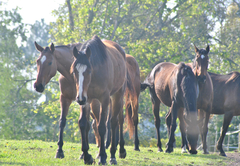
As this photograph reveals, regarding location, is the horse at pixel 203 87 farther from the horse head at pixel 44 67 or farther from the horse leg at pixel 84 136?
the horse head at pixel 44 67

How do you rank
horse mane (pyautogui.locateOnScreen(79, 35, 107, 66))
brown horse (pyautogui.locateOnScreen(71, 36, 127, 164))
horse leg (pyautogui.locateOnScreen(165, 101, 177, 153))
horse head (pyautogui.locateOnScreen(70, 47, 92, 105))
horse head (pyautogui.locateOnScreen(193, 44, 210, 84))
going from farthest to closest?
horse leg (pyautogui.locateOnScreen(165, 101, 177, 153))
horse head (pyautogui.locateOnScreen(193, 44, 210, 84))
horse mane (pyautogui.locateOnScreen(79, 35, 107, 66))
brown horse (pyautogui.locateOnScreen(71, 36, 127, 164))
horse head (pyautogui.locateOnScreen(70, 47, 92, 105))

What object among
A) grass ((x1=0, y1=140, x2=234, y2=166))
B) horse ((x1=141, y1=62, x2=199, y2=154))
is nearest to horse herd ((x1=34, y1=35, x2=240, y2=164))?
horse ((x1=141, y1=62, x2=199, y2=154))

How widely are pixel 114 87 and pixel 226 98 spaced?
484 cm

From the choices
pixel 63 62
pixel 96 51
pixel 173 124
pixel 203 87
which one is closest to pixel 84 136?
pixel 96 51

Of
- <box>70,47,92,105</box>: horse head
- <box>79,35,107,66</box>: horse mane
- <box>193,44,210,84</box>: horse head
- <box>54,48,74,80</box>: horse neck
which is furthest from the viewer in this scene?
<box>193,44,210,84</box>: horse head

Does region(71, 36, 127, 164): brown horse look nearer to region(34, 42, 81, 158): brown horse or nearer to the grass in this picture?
the grass

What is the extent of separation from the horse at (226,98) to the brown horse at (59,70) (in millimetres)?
5110

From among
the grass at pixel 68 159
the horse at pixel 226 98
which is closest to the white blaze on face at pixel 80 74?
the grass at pixel 68 159

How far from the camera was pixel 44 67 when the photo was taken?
6531 mm

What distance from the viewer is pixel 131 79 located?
9.40 metres

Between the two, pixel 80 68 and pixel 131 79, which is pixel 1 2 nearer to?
pixel 131 79

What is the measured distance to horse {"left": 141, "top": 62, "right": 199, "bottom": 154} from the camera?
24.2ft

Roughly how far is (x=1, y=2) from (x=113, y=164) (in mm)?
30462

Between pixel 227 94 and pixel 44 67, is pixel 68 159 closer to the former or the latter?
pixel 44 67
